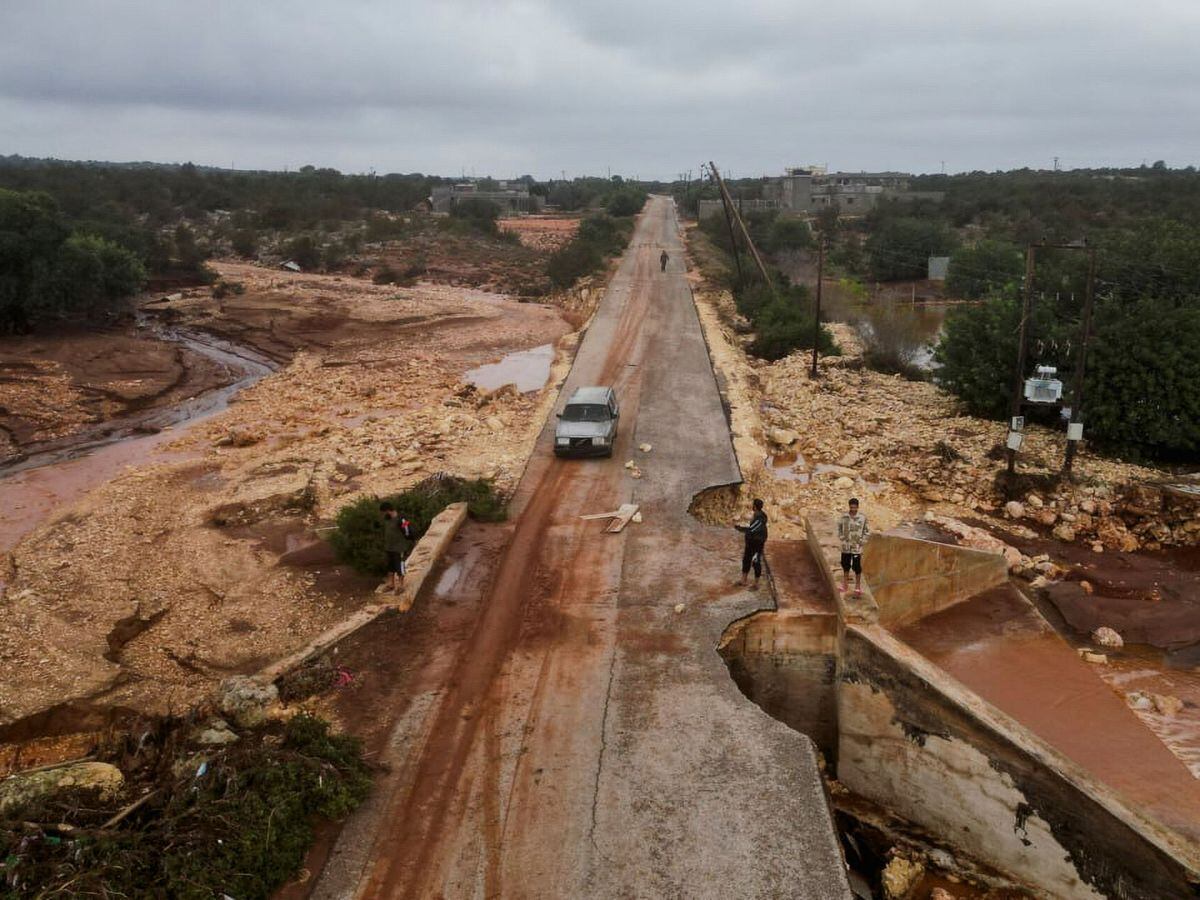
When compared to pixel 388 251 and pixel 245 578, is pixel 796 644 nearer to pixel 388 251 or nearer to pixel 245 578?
pixel 245 578

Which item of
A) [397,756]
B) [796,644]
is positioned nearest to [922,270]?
[796,644]

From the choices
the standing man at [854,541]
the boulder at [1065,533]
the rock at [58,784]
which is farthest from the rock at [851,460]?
the rock at [58,784]

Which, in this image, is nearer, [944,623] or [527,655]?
[527,655]

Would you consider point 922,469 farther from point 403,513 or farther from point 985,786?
point 403,513

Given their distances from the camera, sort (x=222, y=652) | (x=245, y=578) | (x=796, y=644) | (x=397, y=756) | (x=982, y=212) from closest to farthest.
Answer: (x=397, y=756), (x=796, y=644), (x=222, y=652), (x=245, y=578), (x=982, y=212)

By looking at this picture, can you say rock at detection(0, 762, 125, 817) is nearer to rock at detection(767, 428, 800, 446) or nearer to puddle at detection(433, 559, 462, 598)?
puddle at detection(433, 559, 462, 598)

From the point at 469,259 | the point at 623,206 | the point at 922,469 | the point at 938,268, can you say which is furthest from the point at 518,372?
the point at 623,206

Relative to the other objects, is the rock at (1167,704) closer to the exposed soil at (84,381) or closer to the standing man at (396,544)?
the standing man at (396,544)

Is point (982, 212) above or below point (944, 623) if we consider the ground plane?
above
